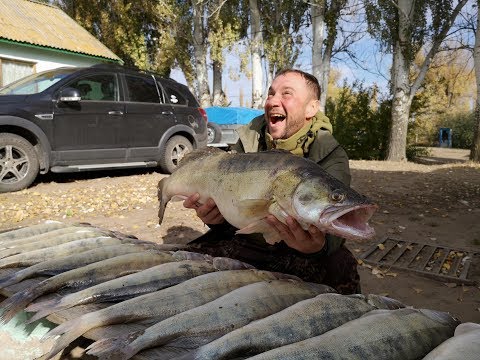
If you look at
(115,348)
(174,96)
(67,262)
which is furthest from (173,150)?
(115,348)

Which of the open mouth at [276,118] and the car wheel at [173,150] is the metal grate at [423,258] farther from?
the car wheel at [173,150]

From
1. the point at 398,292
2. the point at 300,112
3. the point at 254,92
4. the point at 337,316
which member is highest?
the point at 254,92

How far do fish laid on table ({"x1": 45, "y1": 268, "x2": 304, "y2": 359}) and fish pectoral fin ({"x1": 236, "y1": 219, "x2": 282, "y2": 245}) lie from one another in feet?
0.88

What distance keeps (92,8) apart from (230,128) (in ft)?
62.8

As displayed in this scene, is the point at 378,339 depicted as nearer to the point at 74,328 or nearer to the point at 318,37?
the point at 74,328

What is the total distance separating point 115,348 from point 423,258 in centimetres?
413

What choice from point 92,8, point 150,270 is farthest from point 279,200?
point 92,8

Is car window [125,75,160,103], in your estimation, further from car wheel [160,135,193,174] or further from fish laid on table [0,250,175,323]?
fish laid on table [0,250,175,323]

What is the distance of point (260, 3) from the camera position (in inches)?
914

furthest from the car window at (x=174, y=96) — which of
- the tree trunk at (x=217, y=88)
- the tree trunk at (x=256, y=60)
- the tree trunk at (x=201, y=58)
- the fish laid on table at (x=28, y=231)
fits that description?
the tree trunk at (x=217, y=88)

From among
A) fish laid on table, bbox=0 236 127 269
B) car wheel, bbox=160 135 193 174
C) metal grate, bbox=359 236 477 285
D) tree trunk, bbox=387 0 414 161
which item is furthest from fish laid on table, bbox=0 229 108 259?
tree trunk, bbox=387 0 414 161

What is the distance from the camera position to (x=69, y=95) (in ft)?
25.3

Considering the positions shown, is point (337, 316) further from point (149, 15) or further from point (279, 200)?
point (149, 15)

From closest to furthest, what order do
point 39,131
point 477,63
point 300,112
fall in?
1. point 300,112
2. point 39,131
3. point 477,63
